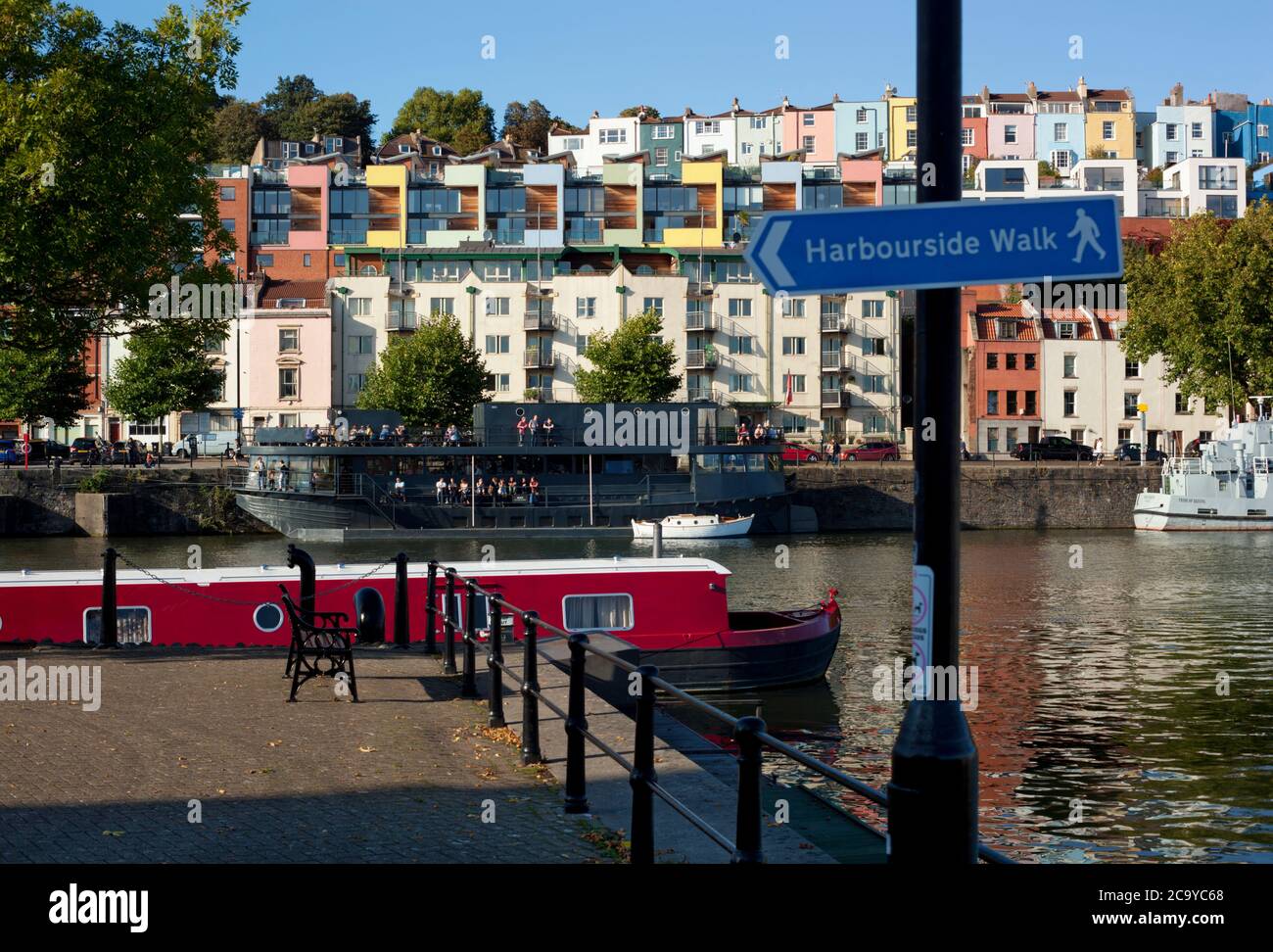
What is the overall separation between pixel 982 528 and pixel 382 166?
5622 cm

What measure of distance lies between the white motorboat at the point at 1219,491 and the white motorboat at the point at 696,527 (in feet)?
73.9

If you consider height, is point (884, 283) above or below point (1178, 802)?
above

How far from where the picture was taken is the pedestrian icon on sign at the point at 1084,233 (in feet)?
15.4

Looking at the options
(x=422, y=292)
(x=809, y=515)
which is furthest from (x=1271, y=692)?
(x=422, y=292)

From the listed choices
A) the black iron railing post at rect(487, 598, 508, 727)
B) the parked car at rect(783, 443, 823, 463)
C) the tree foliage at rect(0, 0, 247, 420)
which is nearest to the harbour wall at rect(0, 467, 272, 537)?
the parked car at rect(783, 443, 823, 463)

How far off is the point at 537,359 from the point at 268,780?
8345 cm

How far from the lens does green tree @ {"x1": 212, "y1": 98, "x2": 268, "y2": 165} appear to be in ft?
446

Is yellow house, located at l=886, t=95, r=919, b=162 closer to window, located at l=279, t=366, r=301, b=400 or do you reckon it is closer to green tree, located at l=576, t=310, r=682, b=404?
green tree, located at l=576, t=310, r=682, b=404

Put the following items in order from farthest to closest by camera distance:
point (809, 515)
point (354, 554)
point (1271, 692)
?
point (809, 515), point (354, 554), point (1271, 692)

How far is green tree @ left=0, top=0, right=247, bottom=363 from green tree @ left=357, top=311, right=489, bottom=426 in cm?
5720

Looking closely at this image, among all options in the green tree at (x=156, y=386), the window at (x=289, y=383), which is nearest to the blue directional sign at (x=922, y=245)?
the green tree at (x=156, y=386)

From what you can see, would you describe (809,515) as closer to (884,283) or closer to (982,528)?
(982,528)

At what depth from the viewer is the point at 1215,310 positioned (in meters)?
79.4
